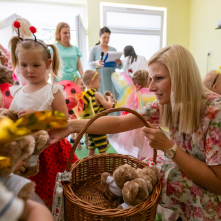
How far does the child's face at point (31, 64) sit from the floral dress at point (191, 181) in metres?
0.74

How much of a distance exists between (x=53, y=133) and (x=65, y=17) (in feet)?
11.2

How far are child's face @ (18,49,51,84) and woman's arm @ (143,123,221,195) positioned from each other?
606 millimetres

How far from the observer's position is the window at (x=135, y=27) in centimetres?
379

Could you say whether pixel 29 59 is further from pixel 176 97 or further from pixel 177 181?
pixel 177 181

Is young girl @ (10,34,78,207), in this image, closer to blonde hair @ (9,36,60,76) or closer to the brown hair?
blonde hair @ (9,36,60,76)

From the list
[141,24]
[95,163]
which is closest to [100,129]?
→ [95,163]

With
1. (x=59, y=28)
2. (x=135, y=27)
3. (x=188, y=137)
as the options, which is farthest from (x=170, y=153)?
(x=135, y=27)

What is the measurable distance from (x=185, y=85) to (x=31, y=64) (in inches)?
28.8

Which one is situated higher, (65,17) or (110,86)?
(65,17)

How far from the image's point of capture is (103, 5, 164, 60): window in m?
3.79

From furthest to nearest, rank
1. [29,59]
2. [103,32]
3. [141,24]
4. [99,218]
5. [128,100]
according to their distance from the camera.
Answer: [141,24] → [103,32] → [128,100] → [29,59] → [99,218]

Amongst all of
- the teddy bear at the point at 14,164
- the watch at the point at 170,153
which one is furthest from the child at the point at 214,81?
the teddy bear at the point at 14,164

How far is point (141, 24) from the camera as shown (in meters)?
3.99

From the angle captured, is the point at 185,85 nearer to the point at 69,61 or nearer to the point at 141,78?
the point at 141,78
